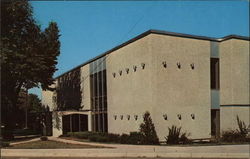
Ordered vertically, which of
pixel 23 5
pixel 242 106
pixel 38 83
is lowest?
pixel 242 106

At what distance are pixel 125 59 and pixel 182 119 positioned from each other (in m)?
5.68

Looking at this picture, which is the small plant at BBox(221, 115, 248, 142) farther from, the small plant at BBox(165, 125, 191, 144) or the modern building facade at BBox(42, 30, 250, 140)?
the small plant at BBox(165, 125, 191, 144)

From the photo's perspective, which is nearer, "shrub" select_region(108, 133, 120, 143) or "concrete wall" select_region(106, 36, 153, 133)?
"concrete wall" select_region(106, 36, 153, 133)

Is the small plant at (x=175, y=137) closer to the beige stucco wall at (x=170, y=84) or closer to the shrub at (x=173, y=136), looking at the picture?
the shrub at (x=173, y=136)

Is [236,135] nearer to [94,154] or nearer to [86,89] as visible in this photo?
[94,154]

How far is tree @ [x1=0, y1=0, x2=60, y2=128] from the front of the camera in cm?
2280

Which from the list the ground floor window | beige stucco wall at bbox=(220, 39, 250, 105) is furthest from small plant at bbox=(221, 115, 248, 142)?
the ground floor window

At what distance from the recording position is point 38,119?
3962cm

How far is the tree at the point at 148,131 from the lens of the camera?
58.7ft

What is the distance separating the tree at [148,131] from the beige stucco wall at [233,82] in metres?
5.20

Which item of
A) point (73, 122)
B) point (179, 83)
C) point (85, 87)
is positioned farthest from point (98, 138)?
point (73, 122)

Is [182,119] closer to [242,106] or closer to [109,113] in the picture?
[242,106]

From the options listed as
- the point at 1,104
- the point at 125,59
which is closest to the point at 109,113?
the point at 125,59

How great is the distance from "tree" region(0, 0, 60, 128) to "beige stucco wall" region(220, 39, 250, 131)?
1326cm
